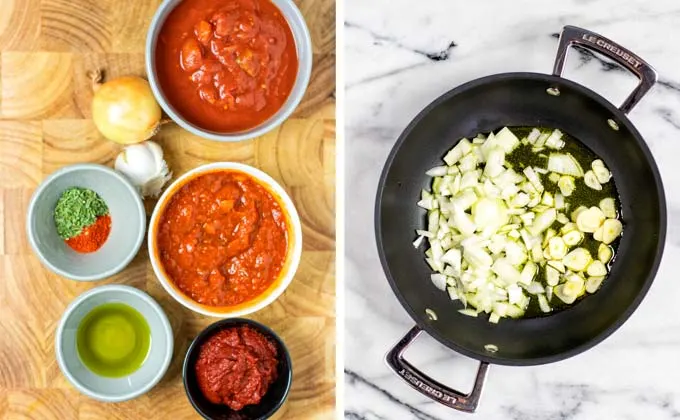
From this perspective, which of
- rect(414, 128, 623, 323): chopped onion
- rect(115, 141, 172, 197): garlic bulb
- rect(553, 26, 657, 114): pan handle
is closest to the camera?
rect(553, 26, 657, 114): pan handle

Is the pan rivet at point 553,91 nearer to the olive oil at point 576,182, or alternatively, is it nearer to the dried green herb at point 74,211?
the olive oil at point 576,182

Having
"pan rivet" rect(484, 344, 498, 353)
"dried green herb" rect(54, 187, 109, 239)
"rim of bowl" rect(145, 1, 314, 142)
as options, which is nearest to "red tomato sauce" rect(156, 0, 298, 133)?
"rim of bowl" rect(145, 1, 314, 142)

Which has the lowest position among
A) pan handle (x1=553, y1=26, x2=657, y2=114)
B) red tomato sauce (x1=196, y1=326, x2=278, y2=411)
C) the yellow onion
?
red tomato sauce (x1=196, y1=326, x2=278, y2=411)

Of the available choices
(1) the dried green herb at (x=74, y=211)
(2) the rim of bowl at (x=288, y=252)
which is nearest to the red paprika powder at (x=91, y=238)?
(1) the dried green herb at (x=74, y=211)

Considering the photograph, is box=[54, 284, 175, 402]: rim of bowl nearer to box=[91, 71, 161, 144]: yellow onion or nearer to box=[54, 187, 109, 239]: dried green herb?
box=[54, 187, 109, 239]: dried green herb

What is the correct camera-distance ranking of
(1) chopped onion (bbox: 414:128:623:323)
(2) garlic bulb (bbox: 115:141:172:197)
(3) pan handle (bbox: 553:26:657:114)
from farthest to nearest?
(2) garlic bulb (bbox: 115:141:172:197), (1) chopped onion (bbox: 414:128:623:323), (3) pan handle (bbox: 553:26:657:114)

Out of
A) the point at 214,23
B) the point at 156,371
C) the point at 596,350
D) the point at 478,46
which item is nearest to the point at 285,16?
the point at 214,23

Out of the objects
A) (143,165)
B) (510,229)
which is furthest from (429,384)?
(143,165)
